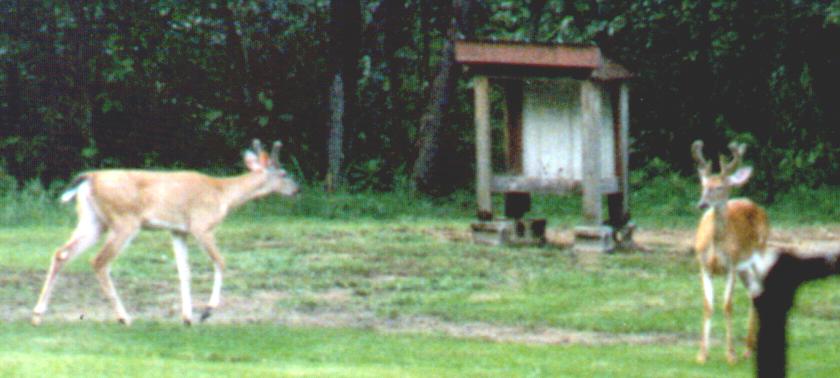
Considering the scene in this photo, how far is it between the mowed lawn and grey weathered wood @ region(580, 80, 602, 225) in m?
0.45

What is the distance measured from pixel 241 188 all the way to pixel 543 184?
3677 millimetres

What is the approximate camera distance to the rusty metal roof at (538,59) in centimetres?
1527

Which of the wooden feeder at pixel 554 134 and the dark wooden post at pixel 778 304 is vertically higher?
the dark wooden post at pixel 778 304

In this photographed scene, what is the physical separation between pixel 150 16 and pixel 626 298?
1248 cm

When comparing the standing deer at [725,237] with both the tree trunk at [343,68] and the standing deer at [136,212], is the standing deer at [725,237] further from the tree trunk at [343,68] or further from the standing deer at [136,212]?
the tree trunk at [343,68]

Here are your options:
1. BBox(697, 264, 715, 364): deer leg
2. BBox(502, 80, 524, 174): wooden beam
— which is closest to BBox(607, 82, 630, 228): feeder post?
BBox(502, 80, 524, 174): wooden beam

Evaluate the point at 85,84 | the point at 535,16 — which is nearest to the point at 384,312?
the point at 535,16

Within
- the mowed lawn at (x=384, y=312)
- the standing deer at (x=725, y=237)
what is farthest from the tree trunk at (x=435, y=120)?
the standing deer at (x=725, y=237)

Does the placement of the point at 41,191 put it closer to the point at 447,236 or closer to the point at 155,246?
the point at 155,246

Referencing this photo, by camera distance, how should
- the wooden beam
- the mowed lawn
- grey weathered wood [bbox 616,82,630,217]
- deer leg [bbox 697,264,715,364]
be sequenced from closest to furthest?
the mowed lawn → deer leg [bbox 697,264,715,364] → grey weathered wood [bbox 616,82,630,217] → the wooden beam

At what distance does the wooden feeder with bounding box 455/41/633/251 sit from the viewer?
1548 cm

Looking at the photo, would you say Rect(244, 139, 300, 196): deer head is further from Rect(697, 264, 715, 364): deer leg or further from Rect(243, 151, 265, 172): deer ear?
Rect(697, 264, 715, 364): deer leg

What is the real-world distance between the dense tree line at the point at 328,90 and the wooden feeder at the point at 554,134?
4527 millimetres

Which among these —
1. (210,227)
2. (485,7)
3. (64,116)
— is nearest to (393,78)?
(485,7)
